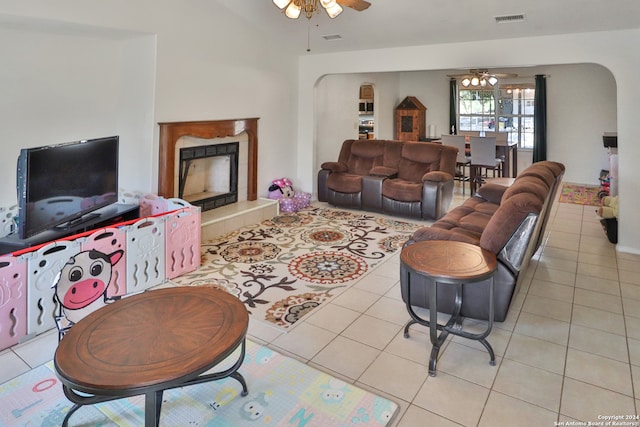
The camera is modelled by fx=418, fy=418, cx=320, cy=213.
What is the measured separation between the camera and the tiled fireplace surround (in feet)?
15.3

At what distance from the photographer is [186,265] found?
396 centimetres

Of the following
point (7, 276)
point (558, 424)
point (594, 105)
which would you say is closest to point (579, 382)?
point (558, 424)

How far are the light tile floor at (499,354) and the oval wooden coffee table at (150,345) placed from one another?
88 centimetres

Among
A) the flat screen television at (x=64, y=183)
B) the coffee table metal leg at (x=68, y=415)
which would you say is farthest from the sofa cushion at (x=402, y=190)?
the coffee table metal leg at (x=68, y=415)

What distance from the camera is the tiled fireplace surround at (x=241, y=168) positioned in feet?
15.3

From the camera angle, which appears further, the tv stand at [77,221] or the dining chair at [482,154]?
the dining chair at [482,154]

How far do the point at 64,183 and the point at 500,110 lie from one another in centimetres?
926

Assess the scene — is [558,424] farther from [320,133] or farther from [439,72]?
[439,72]

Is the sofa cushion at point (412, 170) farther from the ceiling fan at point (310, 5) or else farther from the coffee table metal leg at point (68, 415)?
the coffee table metal leg at point (68, 415)

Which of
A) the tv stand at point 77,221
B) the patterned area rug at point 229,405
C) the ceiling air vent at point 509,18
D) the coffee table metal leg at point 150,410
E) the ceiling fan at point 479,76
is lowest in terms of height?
the patterned area rug at point 229,405

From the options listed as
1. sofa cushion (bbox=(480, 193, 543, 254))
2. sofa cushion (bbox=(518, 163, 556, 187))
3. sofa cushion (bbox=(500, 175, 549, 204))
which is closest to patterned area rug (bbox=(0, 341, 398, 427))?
sofa cushion (bbox=(480, 193, 543, 254))

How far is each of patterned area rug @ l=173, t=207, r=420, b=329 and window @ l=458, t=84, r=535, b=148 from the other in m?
5.38

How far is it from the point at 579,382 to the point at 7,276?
345 centimetres

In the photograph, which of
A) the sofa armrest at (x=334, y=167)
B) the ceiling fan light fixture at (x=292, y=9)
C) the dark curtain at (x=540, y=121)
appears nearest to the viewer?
the ceiling fan light fixture at (x=292, y=9)
